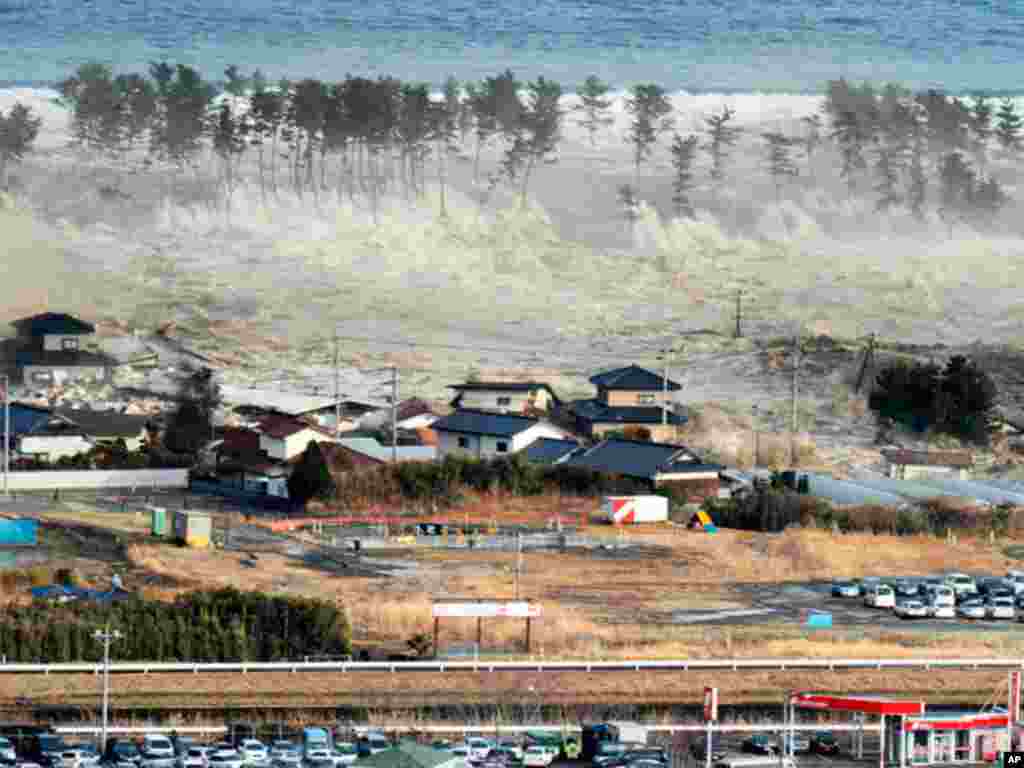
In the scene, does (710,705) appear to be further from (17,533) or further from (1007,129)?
(1007,129)

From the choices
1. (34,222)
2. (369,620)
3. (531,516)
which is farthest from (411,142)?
(369,620)

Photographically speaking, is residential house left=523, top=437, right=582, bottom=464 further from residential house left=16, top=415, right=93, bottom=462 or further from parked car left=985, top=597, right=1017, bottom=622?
parked car left=985, top=597, right=1017, bottom=622

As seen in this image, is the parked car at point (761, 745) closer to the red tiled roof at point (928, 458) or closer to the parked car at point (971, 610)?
the parked car at point (971, 610)

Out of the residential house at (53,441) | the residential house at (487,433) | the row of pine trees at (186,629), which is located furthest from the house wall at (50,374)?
the row of pine trees at (186,629)

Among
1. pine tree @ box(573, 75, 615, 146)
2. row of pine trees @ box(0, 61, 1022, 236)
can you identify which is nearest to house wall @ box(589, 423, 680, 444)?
row of pine trees @ box(0, 61, 1022, 236)

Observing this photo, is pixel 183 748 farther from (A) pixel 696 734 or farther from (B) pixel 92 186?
(B) pixel 92 186

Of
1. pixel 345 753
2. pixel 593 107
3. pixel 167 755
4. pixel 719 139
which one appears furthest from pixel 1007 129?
pixel 167 755
